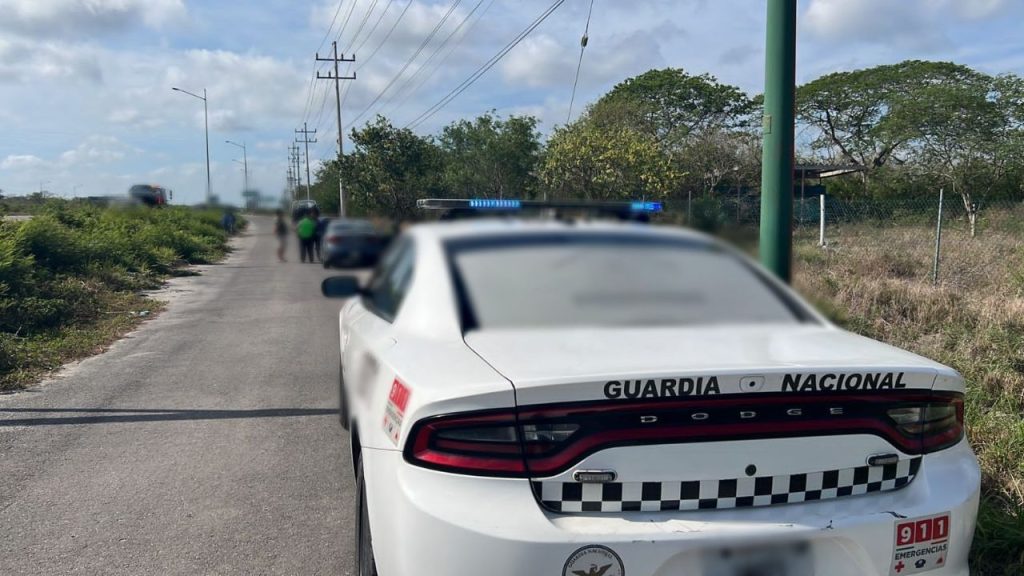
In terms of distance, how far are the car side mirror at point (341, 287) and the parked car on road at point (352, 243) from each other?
0.37 m

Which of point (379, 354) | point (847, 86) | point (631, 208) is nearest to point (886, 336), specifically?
point (631, 208)

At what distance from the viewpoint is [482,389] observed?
6.39 ft

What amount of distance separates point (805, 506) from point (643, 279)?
1020 mm

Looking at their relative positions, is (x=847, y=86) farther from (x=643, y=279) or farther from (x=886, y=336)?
(x=643, y=279)

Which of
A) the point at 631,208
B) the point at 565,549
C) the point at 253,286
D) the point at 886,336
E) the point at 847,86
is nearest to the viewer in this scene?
the point at 565,549

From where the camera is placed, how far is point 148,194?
4.62 m

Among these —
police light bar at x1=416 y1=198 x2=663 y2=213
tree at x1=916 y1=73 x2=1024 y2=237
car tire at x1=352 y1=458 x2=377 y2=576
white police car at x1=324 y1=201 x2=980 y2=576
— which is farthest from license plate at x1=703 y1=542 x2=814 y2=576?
tree at x1=916 y1=73 x2=1024 y2=237

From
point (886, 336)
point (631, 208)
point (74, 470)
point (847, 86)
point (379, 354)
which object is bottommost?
point (74, 470)

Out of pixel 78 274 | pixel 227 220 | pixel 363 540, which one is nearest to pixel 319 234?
pixel 227 220

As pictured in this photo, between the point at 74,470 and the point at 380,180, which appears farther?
the point at 380,180

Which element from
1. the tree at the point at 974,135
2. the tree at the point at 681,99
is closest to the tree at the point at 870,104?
the tree at the point at 974,135

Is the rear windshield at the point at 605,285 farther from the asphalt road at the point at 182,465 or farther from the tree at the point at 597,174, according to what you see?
the tree at the point at 597,174

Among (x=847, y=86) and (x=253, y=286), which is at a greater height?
(x=847, y=86)

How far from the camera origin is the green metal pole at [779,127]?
435cm
